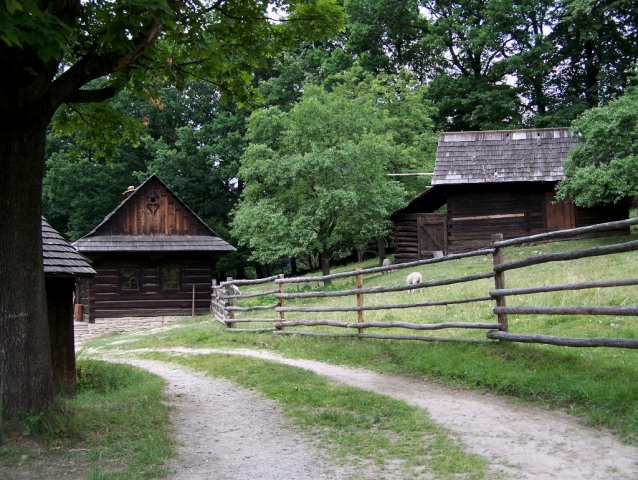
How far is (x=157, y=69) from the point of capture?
7812 millimetres

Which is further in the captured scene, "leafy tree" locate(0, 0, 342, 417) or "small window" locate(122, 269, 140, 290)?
"small window" locate(122, 269, 140, 290)

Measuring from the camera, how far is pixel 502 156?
86.8ft

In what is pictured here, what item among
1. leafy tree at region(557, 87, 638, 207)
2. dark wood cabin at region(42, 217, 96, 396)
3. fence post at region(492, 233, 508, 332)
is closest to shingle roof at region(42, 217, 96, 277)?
dark wood cabin at region(42, 217, 96, 396)

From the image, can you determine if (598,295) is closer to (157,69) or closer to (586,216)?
(157,69)

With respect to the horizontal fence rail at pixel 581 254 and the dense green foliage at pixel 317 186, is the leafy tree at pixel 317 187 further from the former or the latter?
the horizontal fence rail at pixel 581 254

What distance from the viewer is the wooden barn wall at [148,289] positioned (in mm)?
26094

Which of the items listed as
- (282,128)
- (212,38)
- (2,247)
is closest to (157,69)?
(212,38)

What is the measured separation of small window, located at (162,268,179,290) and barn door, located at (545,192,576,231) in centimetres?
1642

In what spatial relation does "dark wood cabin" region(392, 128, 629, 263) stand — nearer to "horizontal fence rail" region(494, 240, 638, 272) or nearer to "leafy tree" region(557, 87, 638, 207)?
"leafy tree" region(557, 87, 638, 207)

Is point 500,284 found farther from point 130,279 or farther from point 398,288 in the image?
point 130,279

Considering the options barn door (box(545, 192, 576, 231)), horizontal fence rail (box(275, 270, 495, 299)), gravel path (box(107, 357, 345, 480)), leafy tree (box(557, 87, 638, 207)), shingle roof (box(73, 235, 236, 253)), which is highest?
leafy tree (box(557, 87, 638, 207))

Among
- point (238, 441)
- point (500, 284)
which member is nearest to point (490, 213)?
point (500, 284)

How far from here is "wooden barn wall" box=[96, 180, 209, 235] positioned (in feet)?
85.9

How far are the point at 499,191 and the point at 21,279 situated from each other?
2334 cm
